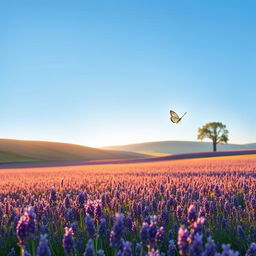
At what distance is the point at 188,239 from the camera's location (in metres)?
1.84

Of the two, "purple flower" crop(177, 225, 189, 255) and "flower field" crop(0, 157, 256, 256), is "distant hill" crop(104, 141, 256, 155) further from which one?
"purple flower" crop(177, 225, 189, 255)

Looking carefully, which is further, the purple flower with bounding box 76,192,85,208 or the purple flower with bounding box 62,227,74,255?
the purple flower with bounding box 76,192,85,208

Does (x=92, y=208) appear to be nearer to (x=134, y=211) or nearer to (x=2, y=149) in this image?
(x=134, y=211)

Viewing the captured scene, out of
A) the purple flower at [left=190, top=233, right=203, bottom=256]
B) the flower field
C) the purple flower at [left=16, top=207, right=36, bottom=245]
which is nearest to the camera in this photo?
the purple flower at [left=190, top=233, right=203, bottom=256]

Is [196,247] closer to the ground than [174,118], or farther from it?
closer to the ground

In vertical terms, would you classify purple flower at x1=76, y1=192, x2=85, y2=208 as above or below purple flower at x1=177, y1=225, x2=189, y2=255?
below

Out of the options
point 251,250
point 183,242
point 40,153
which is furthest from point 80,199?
point 40,153

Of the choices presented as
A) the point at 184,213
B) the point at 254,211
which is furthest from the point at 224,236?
the point at 254,211

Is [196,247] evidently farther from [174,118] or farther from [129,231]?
[174,118]

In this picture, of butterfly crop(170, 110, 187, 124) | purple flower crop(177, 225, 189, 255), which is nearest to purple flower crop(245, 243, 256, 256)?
purple flower crop(177, 225, 189, 255)

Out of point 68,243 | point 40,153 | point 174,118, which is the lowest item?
point 40,153

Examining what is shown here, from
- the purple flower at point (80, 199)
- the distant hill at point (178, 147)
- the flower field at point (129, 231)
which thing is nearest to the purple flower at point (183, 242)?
the flower field at point (129, 231)

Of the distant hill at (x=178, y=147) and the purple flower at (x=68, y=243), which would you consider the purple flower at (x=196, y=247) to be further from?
the distant hill at (x=178, y=147)

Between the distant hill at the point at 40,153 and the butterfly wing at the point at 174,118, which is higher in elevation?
the butterfly wing at the point at 174,118
